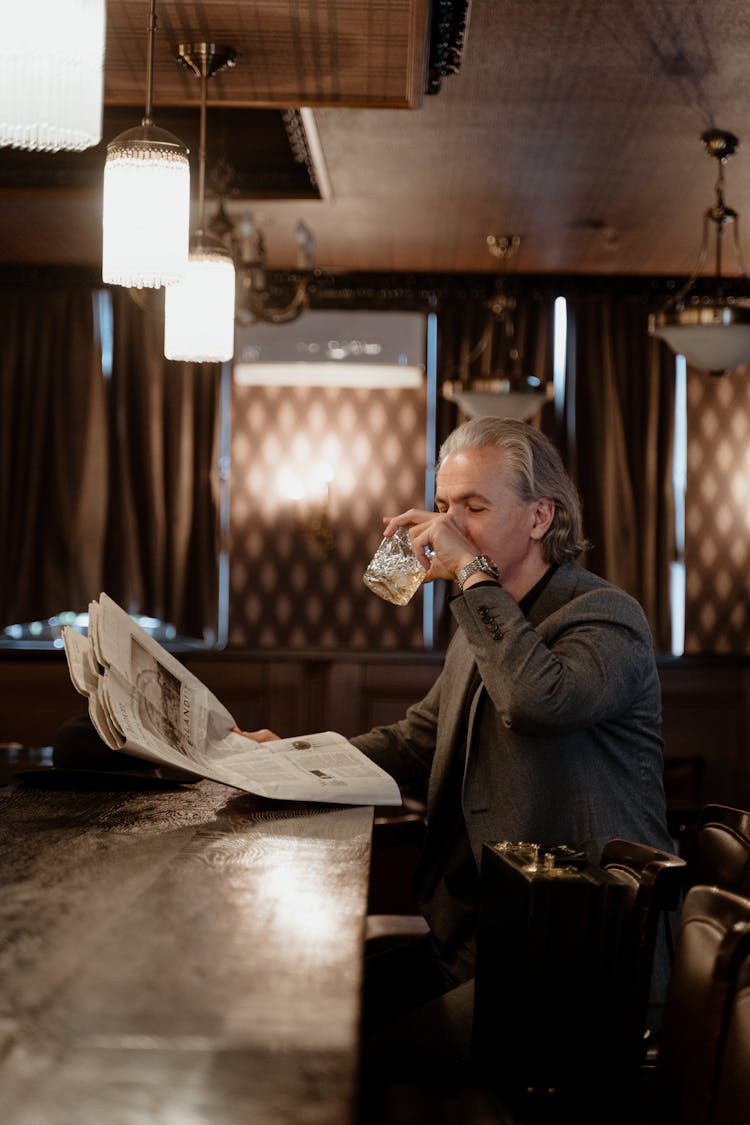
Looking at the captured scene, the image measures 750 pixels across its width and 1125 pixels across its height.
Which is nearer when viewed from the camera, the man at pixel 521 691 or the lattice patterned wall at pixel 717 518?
the man at pixel 521 691

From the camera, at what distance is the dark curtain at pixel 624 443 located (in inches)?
249

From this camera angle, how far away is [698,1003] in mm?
1090

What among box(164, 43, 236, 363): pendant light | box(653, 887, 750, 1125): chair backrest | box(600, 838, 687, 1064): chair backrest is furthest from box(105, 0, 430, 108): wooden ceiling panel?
box(653, 887, 750, 1125): chair backrest

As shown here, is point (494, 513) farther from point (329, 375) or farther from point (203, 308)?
point (329, 375)

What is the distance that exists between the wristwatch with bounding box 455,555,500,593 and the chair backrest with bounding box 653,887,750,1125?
0.86 m

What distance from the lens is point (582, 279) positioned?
20.9 ft

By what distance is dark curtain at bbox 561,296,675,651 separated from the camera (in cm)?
633

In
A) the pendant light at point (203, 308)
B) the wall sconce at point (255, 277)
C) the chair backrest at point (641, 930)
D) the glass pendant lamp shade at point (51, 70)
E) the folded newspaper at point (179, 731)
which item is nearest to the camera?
the chair backrest at point (641, 930)

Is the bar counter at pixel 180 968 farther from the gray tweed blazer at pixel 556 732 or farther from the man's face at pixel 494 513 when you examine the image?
the man's face at pixel 494 513

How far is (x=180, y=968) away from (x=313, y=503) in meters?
5.46

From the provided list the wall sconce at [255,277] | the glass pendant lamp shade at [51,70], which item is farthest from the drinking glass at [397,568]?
the wall sconce at [255,277]

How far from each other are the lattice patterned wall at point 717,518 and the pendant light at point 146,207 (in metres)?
4.82

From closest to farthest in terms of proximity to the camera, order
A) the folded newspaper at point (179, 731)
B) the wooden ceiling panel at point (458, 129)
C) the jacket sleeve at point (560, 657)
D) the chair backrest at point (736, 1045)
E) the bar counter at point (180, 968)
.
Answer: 1. the bar counter at point (180, 968)
2. the chair backrest at point (736, 1045)
3. the folded newspaper at point (179, 731)
4. the jacket sleeve at point (560, 657)
5. the wooden ceiling panel at point (458, 129)

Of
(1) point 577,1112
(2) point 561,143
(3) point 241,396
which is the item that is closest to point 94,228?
(3) point 241,396
